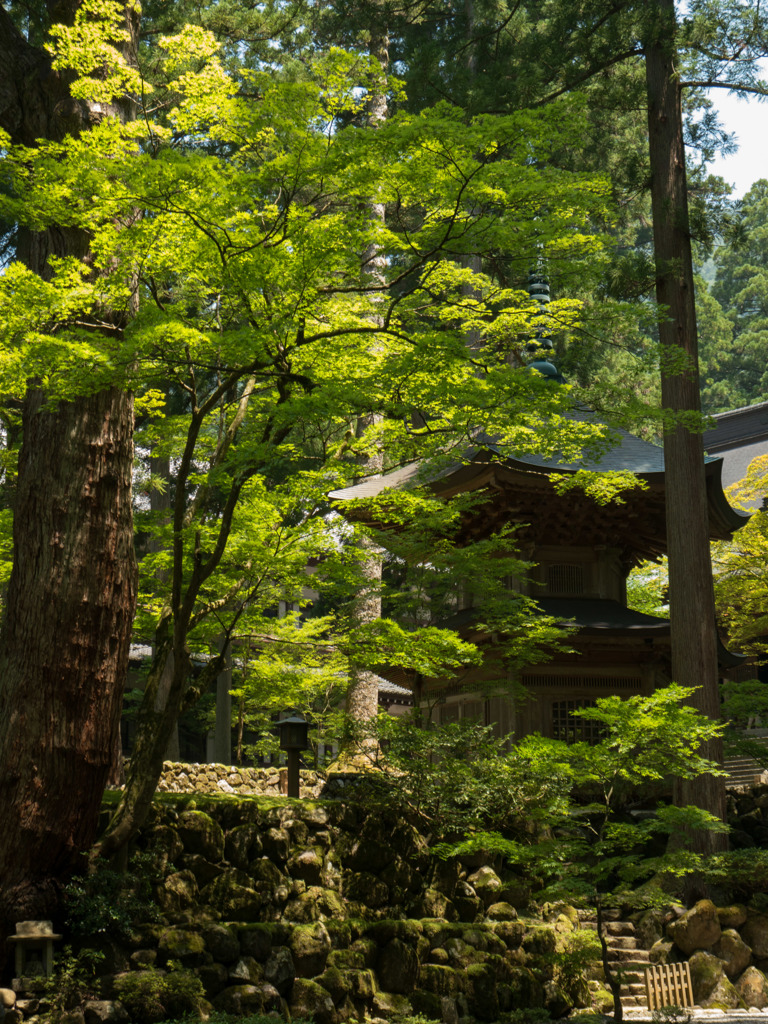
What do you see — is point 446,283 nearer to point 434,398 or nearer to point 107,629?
point 434,398

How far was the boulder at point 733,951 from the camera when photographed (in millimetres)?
11070

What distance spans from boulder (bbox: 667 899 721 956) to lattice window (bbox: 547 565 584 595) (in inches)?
190

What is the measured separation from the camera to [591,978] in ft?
34.8

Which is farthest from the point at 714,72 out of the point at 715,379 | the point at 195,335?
the point at 715,379

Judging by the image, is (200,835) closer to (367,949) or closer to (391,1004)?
(367,949)

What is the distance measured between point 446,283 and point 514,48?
9.22 m


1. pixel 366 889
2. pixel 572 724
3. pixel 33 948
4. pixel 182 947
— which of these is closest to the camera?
pixel 33 948

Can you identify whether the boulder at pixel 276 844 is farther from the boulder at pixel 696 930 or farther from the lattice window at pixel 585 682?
the lattice window at pixel 585 682

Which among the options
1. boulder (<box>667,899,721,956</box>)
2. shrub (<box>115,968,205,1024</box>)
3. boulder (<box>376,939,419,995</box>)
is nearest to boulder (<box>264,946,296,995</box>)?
shrub (<box>115,968,205,1024</box>)

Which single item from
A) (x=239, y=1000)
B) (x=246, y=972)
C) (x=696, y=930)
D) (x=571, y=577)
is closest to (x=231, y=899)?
(x=246, y=972)

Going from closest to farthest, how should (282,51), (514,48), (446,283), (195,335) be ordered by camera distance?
(195,335)
(446,283)
(514,48)
(282,51)

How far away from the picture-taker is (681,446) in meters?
13.0

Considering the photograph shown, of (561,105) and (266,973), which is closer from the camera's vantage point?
(561,105)

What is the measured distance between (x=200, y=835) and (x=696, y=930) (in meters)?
6.11
